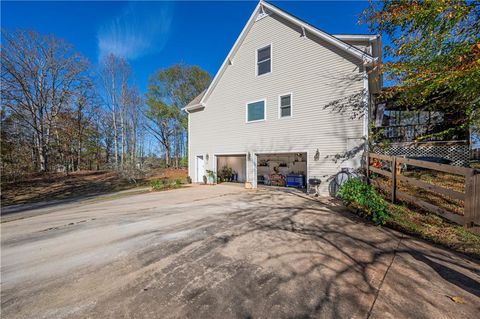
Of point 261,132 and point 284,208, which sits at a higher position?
point 261,132

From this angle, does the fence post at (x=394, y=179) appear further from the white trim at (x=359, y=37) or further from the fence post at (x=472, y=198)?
the white trim at (x=359, y=37)

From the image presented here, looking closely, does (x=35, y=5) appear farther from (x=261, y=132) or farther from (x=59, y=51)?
(x=261, y=132)

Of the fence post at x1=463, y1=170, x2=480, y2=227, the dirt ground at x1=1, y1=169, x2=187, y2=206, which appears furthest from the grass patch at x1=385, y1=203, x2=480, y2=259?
the dirt ground at x1=1, y1=169, x2=187, y2=206

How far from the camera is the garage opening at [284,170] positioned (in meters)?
11.5

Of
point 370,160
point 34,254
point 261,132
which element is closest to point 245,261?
point 34,254

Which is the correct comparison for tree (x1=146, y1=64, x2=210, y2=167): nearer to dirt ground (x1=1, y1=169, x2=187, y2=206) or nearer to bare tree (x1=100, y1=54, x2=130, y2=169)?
bare tree (x1=100, y1=54, x2=130, y2=169)

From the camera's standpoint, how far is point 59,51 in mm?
17812

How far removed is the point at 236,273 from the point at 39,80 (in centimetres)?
2478

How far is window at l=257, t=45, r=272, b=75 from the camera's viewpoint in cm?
1039

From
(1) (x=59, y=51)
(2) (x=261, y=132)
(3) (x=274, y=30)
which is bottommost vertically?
(2) (x=261, y=132)

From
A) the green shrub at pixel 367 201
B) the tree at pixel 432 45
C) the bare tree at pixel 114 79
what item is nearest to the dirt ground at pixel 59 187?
the bare tree at pixel 114 79

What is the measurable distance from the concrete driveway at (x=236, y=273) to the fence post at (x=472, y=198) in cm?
113

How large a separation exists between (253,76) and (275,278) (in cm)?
1040

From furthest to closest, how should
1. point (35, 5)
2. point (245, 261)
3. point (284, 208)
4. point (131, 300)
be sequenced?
1. point (35, 5)
2. point (284, 208)
3. point (245, 261)
4. point (131, 300)
